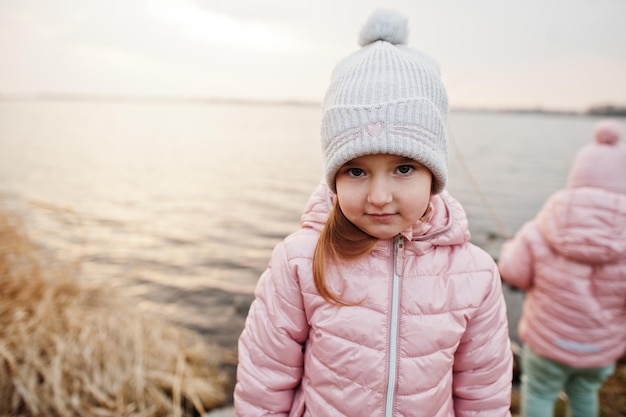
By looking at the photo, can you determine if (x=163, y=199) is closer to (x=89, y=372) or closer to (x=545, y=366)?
(x=89, y=372)

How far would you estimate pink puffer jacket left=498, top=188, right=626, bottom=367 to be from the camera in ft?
8.28

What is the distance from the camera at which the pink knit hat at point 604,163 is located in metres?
2.66

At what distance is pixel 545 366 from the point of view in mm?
2791

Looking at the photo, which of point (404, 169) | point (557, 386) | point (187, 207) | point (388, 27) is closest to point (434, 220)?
point (404, 169)

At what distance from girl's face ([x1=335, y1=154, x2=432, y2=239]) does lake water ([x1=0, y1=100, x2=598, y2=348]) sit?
0.36 meters

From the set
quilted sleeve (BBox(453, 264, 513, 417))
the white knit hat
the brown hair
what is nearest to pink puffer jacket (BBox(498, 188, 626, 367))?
quilted sleeve (BBox(453, 264, 513, 417))

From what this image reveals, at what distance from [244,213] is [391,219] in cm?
1010

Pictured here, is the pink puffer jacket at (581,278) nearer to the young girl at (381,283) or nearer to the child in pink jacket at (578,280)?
the child in pink jacket at (578,280)

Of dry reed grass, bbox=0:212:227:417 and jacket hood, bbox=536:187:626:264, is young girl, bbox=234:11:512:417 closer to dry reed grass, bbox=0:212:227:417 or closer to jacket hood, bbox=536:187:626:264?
jacket hood, bbox=536:187:626:264

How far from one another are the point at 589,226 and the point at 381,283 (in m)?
1.71

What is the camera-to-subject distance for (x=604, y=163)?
270cm

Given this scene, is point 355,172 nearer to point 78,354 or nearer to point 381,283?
point 381,283

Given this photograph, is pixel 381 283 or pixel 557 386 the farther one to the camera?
pixel 557 386

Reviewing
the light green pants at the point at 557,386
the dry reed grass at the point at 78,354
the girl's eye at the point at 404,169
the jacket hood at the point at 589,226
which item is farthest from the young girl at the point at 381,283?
the dry reed grass at the point at 78,354
